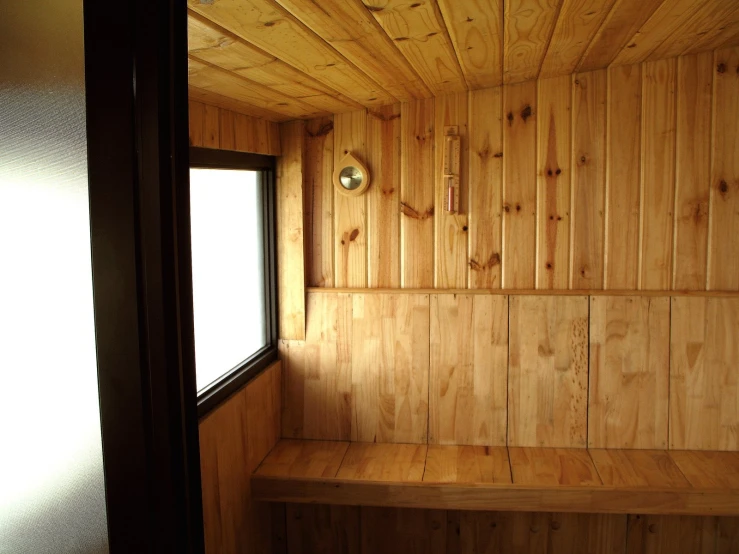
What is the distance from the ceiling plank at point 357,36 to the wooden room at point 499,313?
177mm

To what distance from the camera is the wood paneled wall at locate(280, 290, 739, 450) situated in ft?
8.69

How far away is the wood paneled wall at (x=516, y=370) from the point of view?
2648 millimetres

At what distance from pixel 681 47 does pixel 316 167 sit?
149 centimetres

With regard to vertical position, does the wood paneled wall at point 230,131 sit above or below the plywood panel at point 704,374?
above

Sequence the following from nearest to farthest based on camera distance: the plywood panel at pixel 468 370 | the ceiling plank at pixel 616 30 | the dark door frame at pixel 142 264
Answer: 1. the dark door frame at pixel 142 264
2. the ceiling plank at pixel 616 30
3. the plywood panel at pixel 468 370

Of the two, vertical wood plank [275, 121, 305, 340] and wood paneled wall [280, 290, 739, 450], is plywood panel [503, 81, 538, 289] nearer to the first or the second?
wood paneled wall [280, 290, 739, 450]

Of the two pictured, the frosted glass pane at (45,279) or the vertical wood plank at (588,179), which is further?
the vertical wood plank at (588,179)

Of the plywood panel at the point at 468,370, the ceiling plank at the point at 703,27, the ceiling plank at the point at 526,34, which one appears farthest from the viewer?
the plywood panel at the point at 468,370

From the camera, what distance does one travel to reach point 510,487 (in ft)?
8.04

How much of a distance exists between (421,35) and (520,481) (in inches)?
65.6

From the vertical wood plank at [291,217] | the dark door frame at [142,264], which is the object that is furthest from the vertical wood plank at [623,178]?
the dark door frame at [142,264]

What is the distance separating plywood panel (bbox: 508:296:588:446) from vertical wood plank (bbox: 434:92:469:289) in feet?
0.88

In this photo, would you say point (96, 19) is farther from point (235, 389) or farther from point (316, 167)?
point (316, 167)

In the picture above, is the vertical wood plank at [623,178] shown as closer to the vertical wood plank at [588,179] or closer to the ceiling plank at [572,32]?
the vertical wood plank at [588,179]
